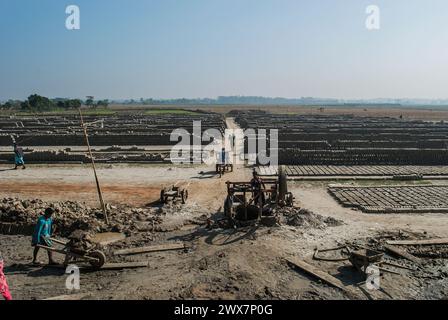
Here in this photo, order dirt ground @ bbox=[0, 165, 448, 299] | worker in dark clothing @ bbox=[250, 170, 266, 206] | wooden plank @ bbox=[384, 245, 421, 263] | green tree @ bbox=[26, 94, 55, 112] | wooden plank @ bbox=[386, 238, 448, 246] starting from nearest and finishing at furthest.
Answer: dirt ground @ bbox=[0, 165, 448, 299] → wooden plank @ bbox=[384, 245, 421, 263] → wooden plank @ bbox=[386, 238, 448, 246] → worker in dark clothing @ bbox=[250, 170, 266, 206] → green tree @ bbox=[26, 94, 55, 112]

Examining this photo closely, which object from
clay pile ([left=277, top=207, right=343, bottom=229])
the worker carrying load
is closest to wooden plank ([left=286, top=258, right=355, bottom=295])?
clay pile ([left=277, top=207, right=343, bottom=229])

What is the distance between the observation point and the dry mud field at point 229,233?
7926 mm

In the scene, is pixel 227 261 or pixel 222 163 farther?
pixel 222 163

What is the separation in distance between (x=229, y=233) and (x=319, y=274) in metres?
3.25

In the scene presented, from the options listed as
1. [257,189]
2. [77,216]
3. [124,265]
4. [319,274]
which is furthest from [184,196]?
[319,274]

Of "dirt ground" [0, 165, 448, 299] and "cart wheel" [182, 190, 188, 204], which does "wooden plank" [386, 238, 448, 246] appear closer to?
"dirt ground" [0, 165, 448, 299]

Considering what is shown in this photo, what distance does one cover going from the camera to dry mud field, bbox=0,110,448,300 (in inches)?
312

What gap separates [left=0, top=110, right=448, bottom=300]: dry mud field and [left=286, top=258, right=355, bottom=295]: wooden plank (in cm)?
4

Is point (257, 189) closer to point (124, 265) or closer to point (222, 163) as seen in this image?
point (124, 265)

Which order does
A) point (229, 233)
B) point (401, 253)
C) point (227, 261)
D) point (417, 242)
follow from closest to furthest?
point (227, 261) < point (401, 253) < point (417, 242) < point (229, 233)

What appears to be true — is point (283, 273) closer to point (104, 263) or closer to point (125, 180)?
point (104, 263)

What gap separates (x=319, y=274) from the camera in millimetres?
8328
